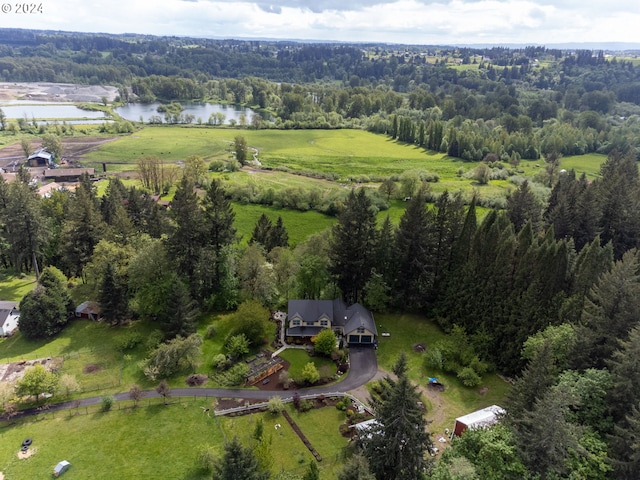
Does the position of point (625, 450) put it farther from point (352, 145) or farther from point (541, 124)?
point (541, 124)

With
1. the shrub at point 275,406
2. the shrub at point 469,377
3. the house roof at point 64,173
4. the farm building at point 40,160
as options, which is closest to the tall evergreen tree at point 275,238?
the shrub at point 275,406

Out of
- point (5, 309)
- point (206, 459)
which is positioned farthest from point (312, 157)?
point (206, 459)

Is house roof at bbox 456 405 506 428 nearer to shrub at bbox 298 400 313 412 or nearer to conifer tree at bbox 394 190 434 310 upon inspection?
shrub at bbox 298 400 313 412

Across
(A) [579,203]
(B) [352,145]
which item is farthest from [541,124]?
(A) [579,203]

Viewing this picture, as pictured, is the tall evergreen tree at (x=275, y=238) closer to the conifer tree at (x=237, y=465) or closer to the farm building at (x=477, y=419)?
the farm building at (x=477, y=419)

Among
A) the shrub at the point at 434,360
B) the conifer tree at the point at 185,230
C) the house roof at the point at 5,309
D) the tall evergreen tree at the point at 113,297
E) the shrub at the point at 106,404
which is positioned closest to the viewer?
the shrub at the point at 106,404

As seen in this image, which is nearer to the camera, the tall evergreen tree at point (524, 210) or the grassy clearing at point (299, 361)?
the grassy clearing at point (299, 361)
